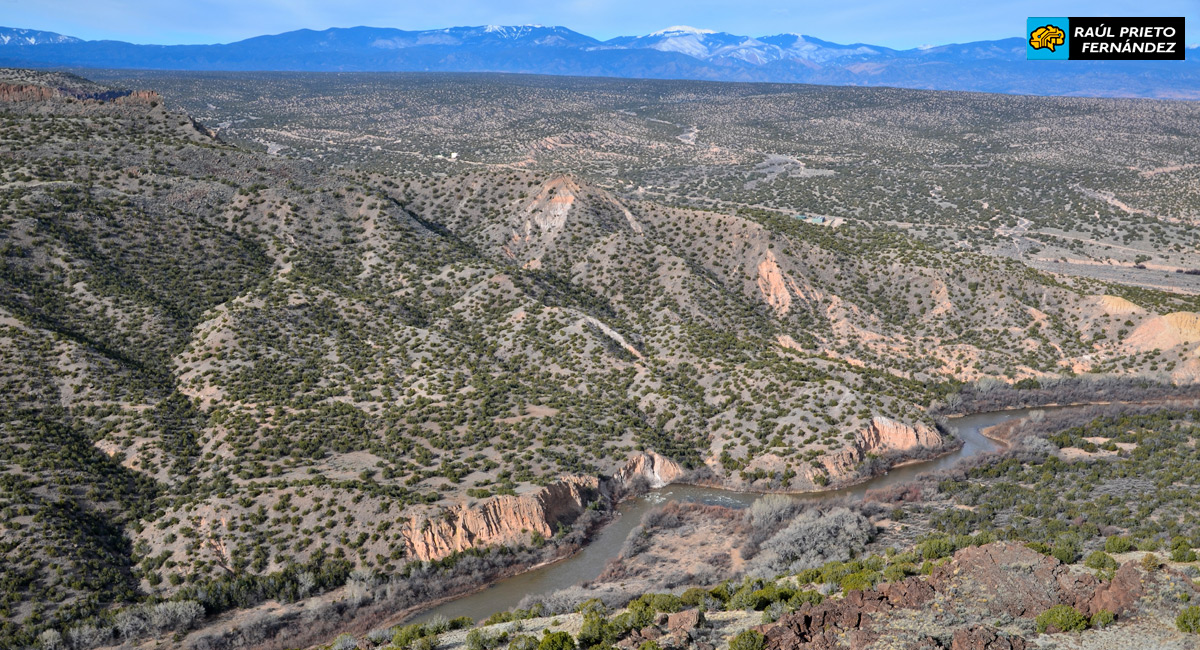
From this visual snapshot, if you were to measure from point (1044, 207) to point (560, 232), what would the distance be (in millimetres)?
72156

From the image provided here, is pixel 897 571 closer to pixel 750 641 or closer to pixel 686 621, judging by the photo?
pixel 750 641

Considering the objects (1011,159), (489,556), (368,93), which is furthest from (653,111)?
(489,556)

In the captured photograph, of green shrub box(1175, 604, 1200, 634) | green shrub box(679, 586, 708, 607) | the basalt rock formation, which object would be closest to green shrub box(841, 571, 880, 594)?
the basalt rock formation

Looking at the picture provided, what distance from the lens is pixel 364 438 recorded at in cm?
3894

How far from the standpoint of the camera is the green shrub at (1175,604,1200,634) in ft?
64.4

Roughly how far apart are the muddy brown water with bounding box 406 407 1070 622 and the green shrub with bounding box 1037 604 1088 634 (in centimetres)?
1701

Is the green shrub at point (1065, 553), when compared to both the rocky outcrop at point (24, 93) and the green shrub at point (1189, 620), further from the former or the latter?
the rocky outcrop at point (24, 93)

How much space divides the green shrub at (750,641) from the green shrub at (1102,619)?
8.38 m

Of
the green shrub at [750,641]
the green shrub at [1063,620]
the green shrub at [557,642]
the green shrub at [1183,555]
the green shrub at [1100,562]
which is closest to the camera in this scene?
the green shrub at [1063,620]

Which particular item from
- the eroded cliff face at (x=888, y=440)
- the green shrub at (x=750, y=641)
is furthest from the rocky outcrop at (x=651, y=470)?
the green shrub at (x=750, y=641)

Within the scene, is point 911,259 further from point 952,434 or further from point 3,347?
point 3,347

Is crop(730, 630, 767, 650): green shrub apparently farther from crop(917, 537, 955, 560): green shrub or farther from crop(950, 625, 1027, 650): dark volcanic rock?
crop(917, 537, 955, 560): green shrub

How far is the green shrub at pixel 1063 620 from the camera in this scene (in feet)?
66.8

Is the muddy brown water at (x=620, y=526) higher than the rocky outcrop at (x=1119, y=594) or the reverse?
the reverse
